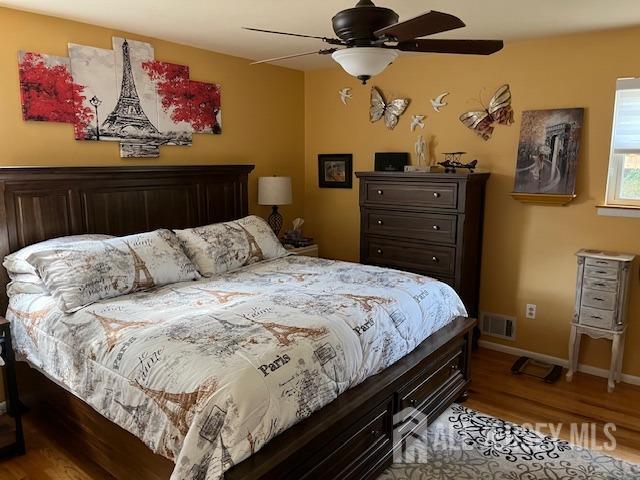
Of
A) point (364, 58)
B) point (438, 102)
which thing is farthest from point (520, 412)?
point (438, 102)

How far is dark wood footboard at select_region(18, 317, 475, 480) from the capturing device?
1.80 m

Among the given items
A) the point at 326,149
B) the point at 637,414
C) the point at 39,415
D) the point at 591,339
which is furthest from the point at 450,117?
the point at 39,415

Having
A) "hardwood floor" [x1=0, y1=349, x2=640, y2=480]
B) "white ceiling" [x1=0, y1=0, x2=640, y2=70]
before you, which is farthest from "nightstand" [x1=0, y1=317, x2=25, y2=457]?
"white ceiling" [x1=0, y1=0, x2=640, y2=70]

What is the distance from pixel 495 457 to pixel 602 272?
150 cm

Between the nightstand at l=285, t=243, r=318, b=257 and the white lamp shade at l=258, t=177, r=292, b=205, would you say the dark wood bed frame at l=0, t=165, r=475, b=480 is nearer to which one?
the white lamp shade at l=258, t=177, r=292, b=205

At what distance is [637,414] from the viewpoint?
296cm

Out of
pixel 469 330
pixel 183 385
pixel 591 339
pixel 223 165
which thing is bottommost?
pixel 591 339

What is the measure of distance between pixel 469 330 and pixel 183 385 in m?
1.91

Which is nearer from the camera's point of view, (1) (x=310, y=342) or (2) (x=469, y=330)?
(1) (x=310, y=342)

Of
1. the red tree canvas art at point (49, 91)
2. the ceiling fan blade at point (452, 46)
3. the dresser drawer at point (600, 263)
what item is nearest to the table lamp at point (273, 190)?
the red tree canvas art at point (49, 91)

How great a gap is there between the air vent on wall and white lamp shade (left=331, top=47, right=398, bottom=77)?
102 inches

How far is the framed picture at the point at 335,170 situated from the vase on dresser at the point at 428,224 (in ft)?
2.09

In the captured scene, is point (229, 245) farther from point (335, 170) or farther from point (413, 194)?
point (335, 170)

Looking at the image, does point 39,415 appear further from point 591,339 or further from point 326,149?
point 591,339
